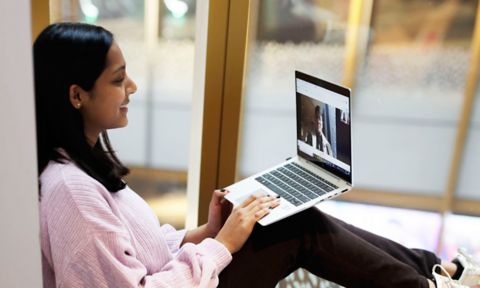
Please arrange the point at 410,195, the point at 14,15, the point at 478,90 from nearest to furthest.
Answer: the point at 14,15, the point at 478,90, the point at 410,195

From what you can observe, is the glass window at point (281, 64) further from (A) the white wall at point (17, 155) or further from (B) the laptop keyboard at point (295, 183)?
(A) the white wall at point (17, 155)

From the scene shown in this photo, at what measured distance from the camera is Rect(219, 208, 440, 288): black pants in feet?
3.80

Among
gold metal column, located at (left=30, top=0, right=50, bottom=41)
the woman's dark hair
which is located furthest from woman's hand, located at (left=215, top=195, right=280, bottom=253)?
gold metal column, located at (left=30, top=0, right=50, bottom=41)

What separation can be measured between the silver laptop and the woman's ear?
1.50 ft

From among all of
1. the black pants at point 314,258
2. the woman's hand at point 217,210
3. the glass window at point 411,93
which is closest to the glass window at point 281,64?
the glass window at point 411,93

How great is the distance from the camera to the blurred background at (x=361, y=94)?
1501 millimetres

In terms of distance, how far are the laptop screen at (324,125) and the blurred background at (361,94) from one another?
0.70 ft

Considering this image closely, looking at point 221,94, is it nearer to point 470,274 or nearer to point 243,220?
point 243,220

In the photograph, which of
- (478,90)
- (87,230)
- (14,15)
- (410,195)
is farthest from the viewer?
(410,195)

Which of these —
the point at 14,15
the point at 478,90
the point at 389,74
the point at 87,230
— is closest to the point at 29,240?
the point at 14,15

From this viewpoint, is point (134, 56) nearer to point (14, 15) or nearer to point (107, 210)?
point (107, 210)

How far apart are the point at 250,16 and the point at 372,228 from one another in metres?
0.82

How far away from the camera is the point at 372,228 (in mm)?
1681

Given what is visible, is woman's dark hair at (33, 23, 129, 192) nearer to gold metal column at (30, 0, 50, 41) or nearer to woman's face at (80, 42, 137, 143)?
woman's face at (80, 42, 137, 143)
